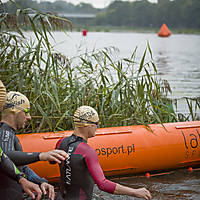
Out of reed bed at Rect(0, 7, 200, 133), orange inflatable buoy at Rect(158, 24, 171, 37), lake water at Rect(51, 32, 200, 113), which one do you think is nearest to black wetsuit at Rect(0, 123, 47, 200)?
reed bed at Rect(0, 7, 200, 133)

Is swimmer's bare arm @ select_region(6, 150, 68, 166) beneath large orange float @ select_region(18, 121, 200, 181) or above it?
above

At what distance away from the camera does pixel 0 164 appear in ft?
6.79

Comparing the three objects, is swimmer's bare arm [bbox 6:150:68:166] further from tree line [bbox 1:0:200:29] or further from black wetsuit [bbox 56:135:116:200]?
tree line [bbox 1:0:200:29]

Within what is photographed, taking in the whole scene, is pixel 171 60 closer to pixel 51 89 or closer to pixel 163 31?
pixel 163 31

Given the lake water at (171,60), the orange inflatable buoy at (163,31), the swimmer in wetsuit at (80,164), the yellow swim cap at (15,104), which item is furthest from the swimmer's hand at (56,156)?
the orange inflatable buoy at (163,31)

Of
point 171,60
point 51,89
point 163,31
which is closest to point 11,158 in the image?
point 51,89

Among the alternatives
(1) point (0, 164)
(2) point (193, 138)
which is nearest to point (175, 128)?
(2) point (193, 138)

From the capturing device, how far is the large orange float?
4402 mm

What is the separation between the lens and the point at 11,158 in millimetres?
2393

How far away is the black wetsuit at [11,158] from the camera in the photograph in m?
2.36

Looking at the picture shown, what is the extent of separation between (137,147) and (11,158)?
2672 mm

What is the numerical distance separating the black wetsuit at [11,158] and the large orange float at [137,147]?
5.29ft

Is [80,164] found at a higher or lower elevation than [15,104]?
lower

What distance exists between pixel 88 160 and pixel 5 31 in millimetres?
3356
